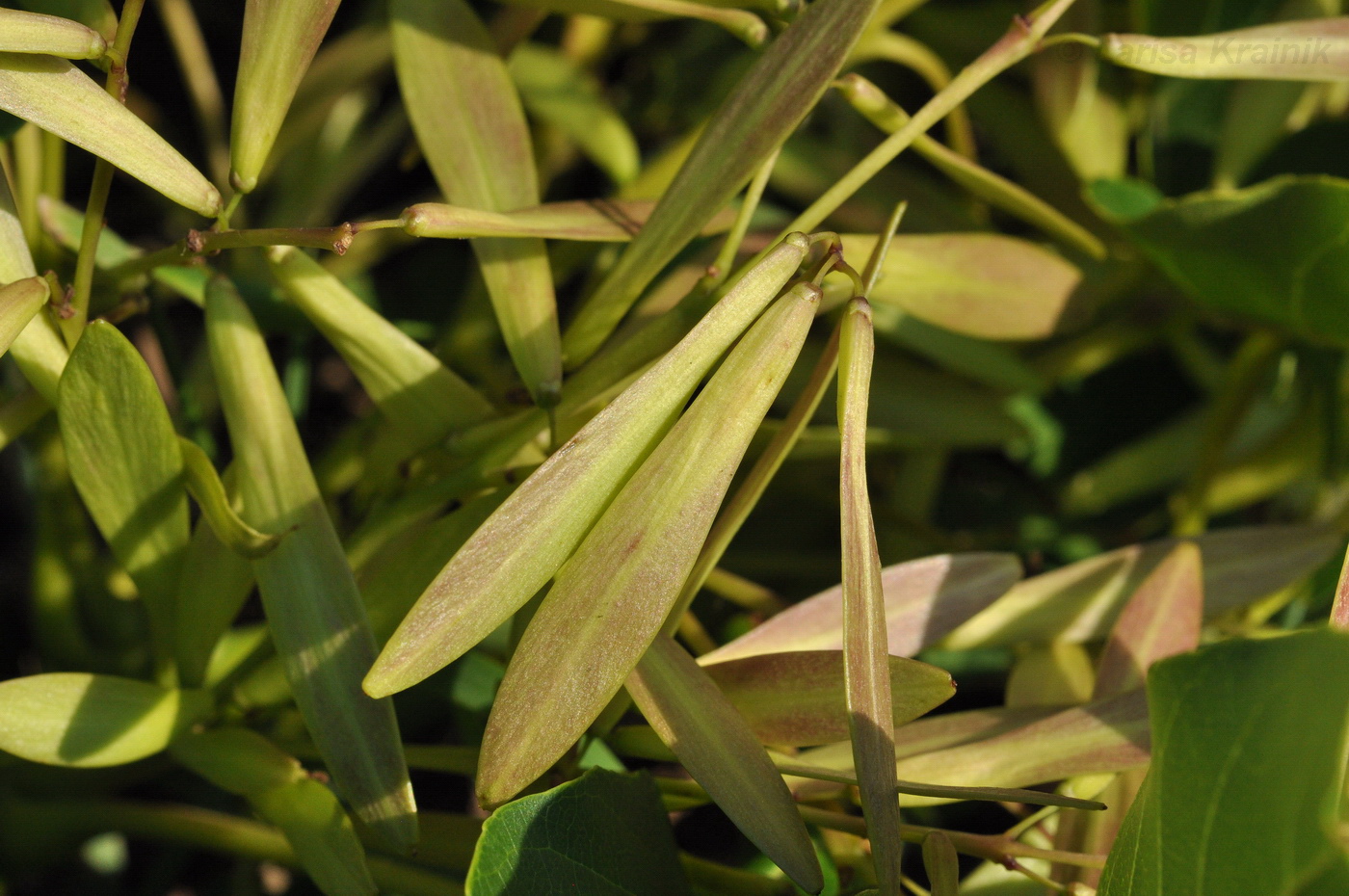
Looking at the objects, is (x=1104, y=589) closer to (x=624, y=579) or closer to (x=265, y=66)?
(x=624, y=579)

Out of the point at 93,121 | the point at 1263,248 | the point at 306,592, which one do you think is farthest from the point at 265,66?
the point at 1263,248

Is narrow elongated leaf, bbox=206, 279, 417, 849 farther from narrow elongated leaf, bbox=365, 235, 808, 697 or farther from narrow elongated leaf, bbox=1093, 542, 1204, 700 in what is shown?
narrow elongated leaf, bbox=1093, 542, 1204, 700

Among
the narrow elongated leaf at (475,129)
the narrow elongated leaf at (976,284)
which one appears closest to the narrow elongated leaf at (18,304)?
the narrow elongated leaf at (475,129)

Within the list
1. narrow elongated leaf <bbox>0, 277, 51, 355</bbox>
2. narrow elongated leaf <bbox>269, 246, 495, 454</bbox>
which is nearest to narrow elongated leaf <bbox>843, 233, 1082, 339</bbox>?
narrow elongated leaf <bbox>269, 246, 495, 454</bbox>

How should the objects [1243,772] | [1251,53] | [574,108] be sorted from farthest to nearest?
[574,108]
[1251,53]
[1243,772]

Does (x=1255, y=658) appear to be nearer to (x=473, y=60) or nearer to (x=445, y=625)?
(x=445, y=625)

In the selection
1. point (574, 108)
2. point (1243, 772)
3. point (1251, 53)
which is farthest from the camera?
point (574, 108)

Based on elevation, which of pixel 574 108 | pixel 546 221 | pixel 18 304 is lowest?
pixel 18 304

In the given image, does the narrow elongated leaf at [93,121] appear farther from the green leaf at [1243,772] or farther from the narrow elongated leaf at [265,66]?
the green leaf at [1243,772]

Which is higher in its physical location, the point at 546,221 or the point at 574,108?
the point at 574,108
